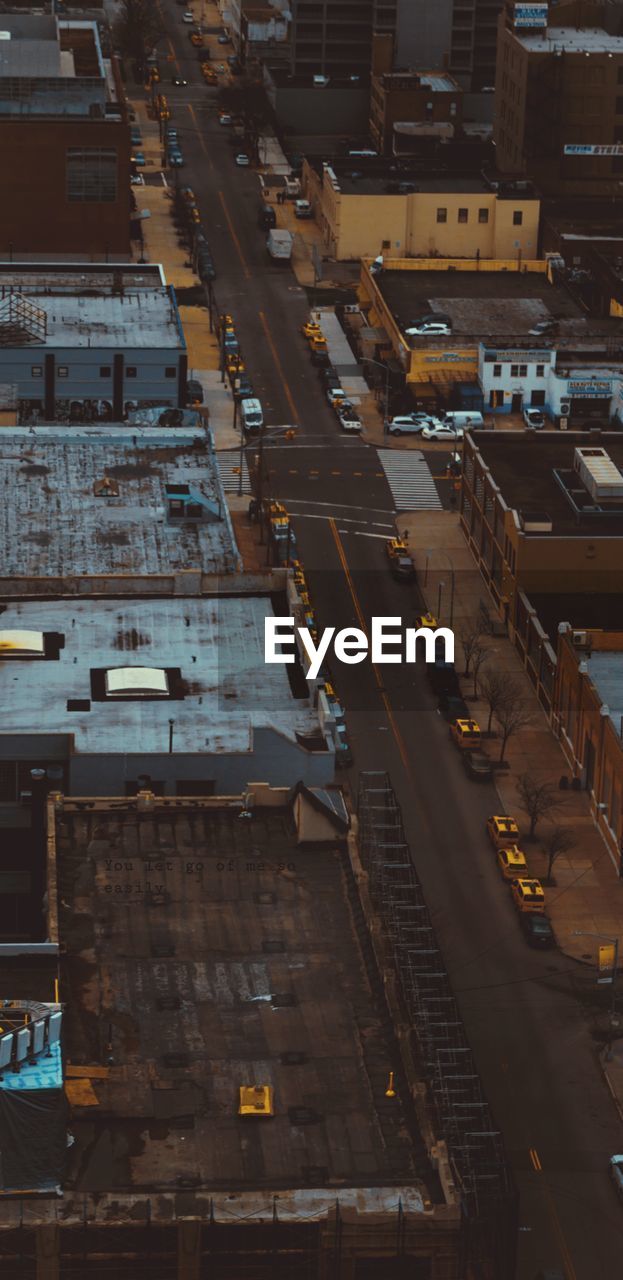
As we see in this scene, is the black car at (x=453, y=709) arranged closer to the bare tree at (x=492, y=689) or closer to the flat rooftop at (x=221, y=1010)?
the bare tree at (x=492, y=689)

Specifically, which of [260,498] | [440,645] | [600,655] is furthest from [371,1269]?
[260,498]

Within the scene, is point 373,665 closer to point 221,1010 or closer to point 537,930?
point 537,930

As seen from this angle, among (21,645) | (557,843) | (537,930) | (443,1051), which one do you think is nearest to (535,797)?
(557,843)

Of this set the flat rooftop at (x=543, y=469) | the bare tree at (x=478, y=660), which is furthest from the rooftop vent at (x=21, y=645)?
the flat rooftop at (x=543, y=469)

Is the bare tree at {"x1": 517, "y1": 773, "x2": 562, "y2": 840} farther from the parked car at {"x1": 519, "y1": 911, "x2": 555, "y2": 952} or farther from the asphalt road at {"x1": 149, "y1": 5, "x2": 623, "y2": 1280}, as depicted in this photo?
the parked car at {"x1": 519, "y1": 911, "x2": 555, "y2": 952}

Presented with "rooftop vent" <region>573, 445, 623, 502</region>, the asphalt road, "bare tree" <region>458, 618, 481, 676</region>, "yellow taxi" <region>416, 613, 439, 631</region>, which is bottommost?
the asphalt road

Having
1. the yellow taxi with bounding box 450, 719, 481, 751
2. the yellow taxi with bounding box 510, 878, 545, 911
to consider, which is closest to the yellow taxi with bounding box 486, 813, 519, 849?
the yellow taxi with bounding box 510, 878, 545, 911
